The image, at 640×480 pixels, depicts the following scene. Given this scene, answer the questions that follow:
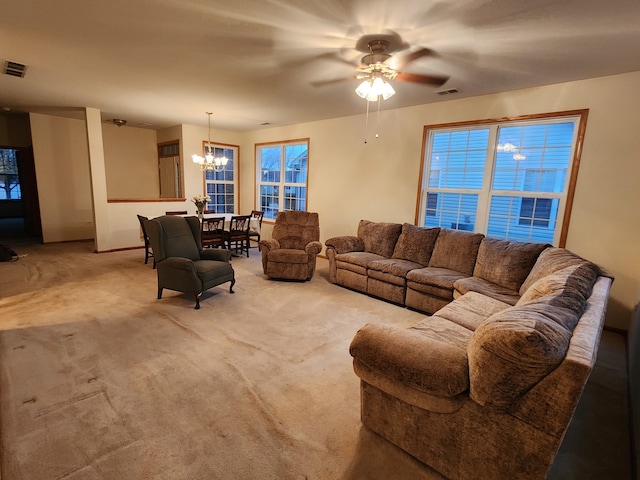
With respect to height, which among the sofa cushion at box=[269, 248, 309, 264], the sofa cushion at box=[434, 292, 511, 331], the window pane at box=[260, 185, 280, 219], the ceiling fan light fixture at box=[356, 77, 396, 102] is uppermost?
the ceiling fan light fixture at box=[356, 77, 396, 102]

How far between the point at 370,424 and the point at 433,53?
9.87 feet

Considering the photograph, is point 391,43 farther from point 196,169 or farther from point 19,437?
point 196,169

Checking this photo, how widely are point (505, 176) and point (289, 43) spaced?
314 centimetres

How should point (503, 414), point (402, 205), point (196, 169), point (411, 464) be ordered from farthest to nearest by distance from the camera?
point (196, 169), point (402, 205), point (411, 464), point (503, 414)

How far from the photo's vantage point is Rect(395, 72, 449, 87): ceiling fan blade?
3.40m

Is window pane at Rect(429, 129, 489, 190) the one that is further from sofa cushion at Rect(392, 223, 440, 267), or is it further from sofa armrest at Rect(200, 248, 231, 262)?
sofa armrest at Rect(200, 248, 231, 262)

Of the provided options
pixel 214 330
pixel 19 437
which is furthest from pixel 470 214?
pixel 19 437

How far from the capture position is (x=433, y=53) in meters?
2.81

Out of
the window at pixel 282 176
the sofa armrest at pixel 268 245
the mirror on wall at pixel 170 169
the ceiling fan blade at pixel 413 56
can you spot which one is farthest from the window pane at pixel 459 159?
the mirror on wall at pixel 170 169

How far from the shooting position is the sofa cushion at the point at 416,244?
4.16 metres

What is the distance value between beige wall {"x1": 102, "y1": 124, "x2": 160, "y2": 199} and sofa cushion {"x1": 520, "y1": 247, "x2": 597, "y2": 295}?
825cm

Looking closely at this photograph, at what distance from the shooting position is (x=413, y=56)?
2895mm

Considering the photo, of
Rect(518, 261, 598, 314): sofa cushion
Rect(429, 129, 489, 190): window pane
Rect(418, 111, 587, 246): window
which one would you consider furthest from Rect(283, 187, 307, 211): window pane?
Rect(518, 261, 598, 314): sofa cushion

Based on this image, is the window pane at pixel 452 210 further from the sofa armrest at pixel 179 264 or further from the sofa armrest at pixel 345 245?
the sofa armrest at pixel 179 264
